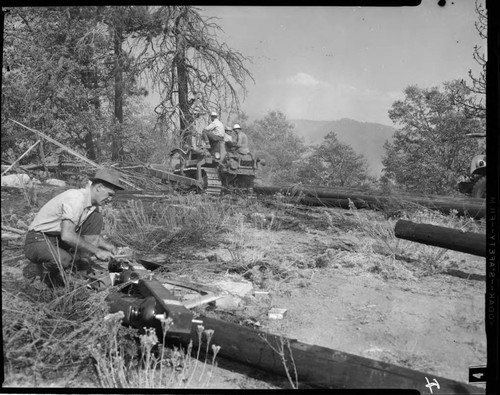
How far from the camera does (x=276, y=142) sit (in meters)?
18.9

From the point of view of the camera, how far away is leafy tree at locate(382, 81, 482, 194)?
8.38 m

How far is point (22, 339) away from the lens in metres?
3.48

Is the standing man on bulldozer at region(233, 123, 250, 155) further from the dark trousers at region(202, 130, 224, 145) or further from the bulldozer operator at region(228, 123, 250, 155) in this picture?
the dark trousers at region(202, 130, 224, 145)

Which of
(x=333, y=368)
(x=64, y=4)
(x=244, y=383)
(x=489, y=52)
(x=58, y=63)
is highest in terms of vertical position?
(x=58, y=63)

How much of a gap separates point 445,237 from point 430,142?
497cm

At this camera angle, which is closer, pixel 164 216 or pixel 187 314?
pixel 187 314

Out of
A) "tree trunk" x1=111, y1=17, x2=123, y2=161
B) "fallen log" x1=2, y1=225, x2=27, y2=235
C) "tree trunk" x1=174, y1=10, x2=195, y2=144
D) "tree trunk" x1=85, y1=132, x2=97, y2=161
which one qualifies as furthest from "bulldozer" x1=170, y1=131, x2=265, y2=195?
"fallen log" x1=2, y1=225, x2=27, y2=235

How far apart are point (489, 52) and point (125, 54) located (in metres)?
6.29

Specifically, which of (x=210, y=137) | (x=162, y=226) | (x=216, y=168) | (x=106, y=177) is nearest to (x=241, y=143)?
(x=216, y=168)

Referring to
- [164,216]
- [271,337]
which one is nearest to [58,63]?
[164,216]

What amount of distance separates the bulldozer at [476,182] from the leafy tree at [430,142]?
20 cm

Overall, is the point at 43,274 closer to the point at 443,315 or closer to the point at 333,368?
the point at 333,368

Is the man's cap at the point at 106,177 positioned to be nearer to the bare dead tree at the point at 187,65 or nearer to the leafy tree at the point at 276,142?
the bare dead tree at the point at 187,65

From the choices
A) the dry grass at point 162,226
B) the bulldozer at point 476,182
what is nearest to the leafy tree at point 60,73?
the dry grass at point 162,226
